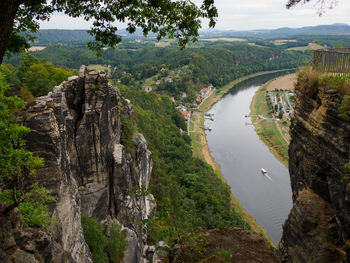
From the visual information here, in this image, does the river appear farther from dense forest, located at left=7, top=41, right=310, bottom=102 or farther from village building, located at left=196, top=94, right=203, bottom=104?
dense forest, located at left=7, top=41, right=310, bottom=102

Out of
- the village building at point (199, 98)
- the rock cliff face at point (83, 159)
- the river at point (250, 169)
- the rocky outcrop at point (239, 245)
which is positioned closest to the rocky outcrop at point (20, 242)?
the rock cliff face at point (83, 159)

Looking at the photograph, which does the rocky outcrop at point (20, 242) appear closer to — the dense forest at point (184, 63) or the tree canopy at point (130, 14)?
the tree canopy at point (130, 14)

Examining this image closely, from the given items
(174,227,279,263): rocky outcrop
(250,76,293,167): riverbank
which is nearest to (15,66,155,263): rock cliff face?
(174,227,279,263): rocky outcrop

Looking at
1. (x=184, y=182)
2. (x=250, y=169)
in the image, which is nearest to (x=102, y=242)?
(x=184, y=182)

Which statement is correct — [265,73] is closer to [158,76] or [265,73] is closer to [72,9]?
[158,76]

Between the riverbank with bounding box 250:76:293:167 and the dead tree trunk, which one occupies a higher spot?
the dead tree trunk

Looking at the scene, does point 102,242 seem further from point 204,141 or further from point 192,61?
point 192,61

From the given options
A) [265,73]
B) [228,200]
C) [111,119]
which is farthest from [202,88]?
[111,119]
